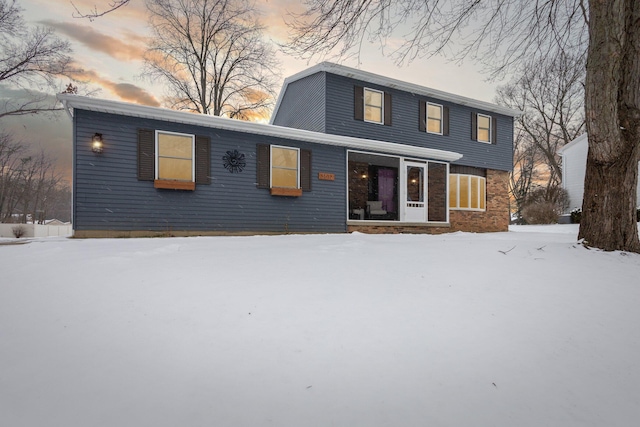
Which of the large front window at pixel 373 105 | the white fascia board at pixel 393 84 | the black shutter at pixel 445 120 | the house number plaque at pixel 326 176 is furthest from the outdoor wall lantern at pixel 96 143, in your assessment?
the black shutter at pixel 445 120

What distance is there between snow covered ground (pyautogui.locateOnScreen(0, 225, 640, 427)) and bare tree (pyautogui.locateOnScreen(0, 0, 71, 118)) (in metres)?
15.3

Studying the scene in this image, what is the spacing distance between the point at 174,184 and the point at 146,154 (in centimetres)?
92

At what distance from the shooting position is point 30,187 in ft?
87.3

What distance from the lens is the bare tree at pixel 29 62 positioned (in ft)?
45.8

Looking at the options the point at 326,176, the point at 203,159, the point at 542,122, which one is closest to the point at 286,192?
the point at 326,176

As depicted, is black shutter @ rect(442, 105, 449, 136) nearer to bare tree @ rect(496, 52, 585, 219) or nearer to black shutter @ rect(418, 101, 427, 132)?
black shutter @ rect(418, 101, 427, 132)

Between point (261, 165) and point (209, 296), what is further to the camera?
point (261, 165)

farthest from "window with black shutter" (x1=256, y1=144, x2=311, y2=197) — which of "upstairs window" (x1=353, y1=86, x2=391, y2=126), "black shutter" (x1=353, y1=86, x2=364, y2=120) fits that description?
"upstairs window" (x1=353, y1=86, x2=391, y2=126)

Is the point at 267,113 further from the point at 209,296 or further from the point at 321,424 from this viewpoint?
the point at 321,424

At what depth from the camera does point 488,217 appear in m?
13.8

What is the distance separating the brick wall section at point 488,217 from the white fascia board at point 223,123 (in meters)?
2.54

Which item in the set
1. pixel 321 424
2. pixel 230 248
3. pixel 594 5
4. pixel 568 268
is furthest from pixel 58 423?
pixel 594 5

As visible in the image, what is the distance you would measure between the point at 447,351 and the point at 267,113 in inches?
763

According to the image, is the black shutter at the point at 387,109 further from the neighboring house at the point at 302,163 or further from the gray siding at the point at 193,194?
the gray siding at the point at 193,194
